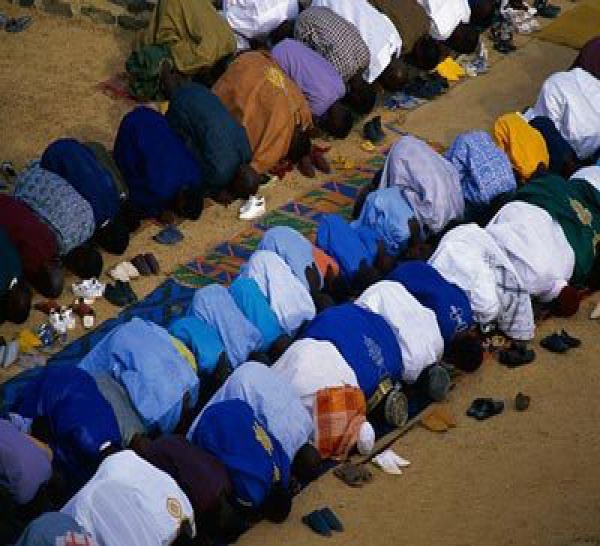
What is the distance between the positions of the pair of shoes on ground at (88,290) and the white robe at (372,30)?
3532 millimetres

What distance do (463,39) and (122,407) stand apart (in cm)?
613

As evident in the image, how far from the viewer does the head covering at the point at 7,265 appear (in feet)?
31.2

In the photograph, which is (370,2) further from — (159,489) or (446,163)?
(159,489)

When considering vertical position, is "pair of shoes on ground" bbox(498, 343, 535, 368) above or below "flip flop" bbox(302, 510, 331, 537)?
below

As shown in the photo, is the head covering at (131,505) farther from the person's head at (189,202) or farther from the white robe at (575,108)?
the white robe at (575,108)

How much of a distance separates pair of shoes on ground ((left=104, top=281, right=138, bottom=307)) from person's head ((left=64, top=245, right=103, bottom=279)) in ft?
0.49

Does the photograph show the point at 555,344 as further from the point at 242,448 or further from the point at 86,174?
the point at 86,174

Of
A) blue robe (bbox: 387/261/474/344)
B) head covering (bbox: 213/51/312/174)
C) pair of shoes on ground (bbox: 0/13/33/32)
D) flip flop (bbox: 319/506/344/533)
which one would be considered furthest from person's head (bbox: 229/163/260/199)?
pair of shoes on ground (bbox: 0/13/33/32)

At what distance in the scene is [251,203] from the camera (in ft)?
36.2

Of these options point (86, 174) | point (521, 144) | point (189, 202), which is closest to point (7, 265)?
point (86, 174)

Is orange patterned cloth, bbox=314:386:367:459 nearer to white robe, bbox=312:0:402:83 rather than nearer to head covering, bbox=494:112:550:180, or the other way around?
head covering, bbox=494:112:550:180

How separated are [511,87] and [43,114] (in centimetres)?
406

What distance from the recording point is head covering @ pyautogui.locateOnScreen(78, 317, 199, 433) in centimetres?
851

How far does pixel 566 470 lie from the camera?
894 cm
